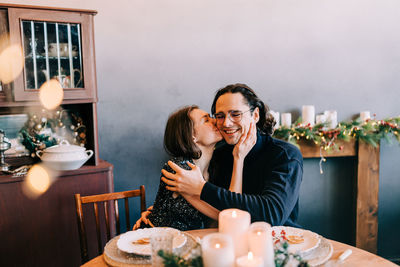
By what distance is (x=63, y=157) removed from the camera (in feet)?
7.43

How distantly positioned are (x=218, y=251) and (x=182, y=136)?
3.14 feet

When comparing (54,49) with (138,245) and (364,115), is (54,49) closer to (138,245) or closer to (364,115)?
(138,245)

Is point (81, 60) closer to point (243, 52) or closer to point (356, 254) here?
point (243, 52)

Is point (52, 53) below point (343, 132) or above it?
above

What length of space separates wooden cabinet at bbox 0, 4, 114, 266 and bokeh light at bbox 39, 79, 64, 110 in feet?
0.08

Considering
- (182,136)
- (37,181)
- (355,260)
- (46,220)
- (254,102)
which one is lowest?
(46,220)

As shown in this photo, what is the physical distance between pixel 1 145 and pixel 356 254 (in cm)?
207

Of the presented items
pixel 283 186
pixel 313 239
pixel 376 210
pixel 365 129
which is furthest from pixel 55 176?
pixel 376 210

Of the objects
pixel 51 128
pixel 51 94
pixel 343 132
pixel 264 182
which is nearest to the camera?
pixel 264 182

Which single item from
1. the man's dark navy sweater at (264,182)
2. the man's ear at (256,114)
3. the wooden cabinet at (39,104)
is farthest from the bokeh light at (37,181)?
the man's ear at (256,114)

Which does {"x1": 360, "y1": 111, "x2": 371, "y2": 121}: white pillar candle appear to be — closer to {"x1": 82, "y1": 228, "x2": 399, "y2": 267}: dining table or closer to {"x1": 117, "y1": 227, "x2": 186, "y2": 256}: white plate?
{"x1": 82, "y1": 228, "x2": 399, "y2": 267}: dining table

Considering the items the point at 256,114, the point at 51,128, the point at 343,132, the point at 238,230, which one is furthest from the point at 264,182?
the point at 51,128

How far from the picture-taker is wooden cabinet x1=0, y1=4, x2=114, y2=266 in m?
2.17

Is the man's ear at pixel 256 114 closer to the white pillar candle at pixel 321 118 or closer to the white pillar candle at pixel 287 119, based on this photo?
the white pillar candle at pixel 287 119
